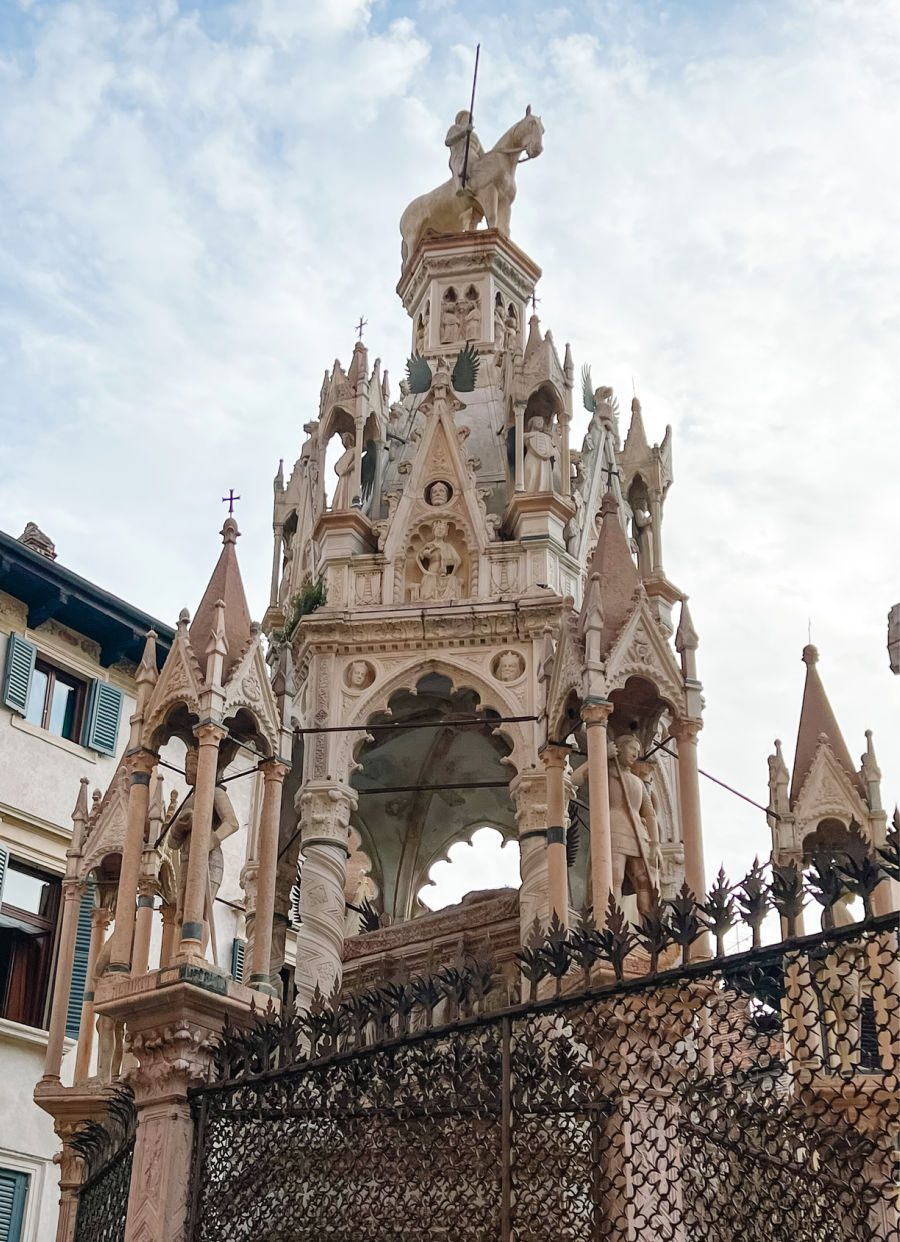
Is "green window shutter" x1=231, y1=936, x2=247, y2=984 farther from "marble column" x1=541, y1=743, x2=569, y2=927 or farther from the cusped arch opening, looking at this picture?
"marble column" x1=541, y1=743, x2=569, y2=927

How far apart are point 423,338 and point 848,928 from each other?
14.9m

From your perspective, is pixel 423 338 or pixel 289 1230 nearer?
pixel 289 1230

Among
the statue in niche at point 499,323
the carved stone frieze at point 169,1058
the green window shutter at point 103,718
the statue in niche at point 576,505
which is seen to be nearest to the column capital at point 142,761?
the carved stone frieze at point 169,1058

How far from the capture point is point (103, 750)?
25.8m

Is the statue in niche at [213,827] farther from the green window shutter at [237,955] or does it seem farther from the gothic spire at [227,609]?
the green window shutter at [237,955]

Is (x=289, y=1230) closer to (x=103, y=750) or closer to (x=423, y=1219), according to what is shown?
(x=423, y=1219)

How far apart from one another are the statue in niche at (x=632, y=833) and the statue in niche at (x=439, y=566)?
4.33m

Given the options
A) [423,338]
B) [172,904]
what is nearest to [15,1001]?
[172,904]

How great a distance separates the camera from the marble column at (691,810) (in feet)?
48.0

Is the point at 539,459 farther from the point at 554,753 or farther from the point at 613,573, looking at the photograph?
the point at 554,753

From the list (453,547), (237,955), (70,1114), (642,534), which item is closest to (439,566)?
(453,547)

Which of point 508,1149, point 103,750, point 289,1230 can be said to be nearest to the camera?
point 508,1149

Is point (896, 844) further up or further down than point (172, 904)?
further down

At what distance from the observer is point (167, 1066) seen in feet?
38.5
